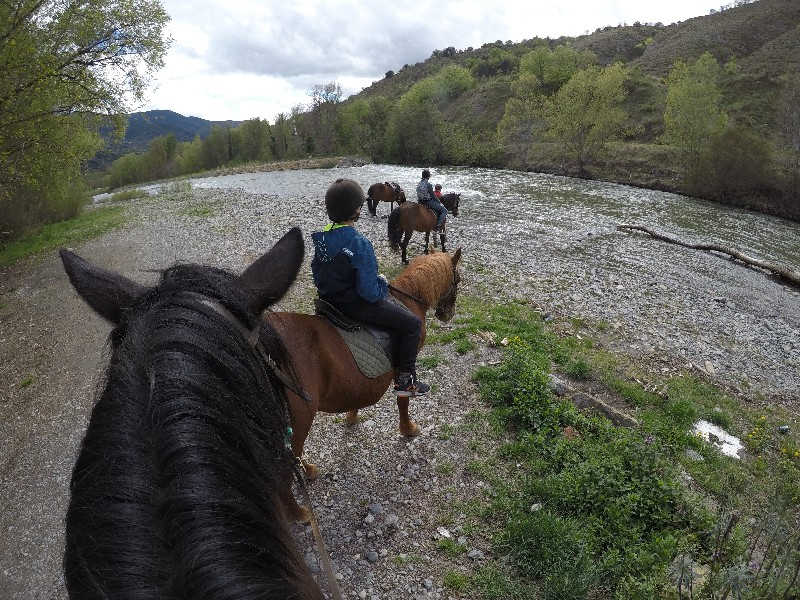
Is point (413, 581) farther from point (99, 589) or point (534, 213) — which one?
point (534, 213)

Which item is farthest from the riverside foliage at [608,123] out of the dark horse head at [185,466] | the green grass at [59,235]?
the green grass at [59,235]

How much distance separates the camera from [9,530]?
4324mm

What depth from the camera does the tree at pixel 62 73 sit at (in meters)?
8.91

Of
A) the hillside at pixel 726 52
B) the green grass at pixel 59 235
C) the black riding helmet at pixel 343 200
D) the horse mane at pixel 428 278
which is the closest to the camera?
the black riding helmet at pixel 343 200

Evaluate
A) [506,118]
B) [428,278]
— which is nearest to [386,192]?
[428,278]

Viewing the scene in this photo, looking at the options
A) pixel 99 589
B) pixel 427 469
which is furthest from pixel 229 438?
pixel 427 469

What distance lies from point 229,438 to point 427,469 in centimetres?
390

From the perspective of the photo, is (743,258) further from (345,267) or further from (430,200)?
(345,267)

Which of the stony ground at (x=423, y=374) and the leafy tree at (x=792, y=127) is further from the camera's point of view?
the leafy tree at (x=792, y=127)

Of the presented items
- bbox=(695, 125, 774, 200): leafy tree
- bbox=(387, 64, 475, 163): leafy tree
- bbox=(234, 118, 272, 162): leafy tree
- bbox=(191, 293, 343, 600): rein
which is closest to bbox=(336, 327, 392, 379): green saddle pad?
bbox=(191, 293, 343, 600): rein

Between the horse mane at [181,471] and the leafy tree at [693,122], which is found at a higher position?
the leafy tree at [693,122]

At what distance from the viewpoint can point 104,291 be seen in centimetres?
206

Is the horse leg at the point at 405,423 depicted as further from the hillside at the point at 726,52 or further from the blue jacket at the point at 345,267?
the hillside at the point at 726,52

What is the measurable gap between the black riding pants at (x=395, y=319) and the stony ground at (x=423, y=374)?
1.53 meters
